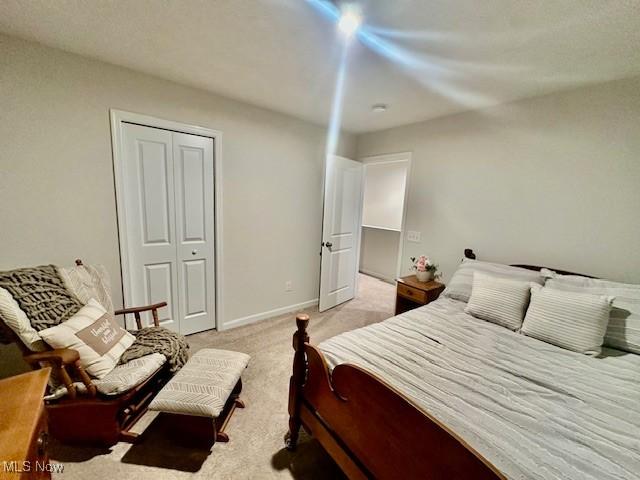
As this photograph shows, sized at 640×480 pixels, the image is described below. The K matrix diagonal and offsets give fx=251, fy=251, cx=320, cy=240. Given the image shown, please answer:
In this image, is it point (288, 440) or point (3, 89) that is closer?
point (288, 440)

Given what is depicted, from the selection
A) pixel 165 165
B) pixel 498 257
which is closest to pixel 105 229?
pixel 165 165

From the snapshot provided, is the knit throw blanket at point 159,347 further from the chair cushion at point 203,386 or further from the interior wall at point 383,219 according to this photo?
the interior wall at point 383,219

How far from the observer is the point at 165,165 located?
2236 millimetres

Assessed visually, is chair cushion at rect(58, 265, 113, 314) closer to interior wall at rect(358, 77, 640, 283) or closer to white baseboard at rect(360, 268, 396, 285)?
interior wall at rect(358, 77, 640, 283)

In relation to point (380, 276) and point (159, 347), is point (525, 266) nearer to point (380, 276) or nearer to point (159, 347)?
point (380, 276)

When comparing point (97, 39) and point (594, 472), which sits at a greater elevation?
point (97, 39)

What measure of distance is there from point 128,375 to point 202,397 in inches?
17.8

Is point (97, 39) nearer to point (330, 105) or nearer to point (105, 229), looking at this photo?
point (105, 229)

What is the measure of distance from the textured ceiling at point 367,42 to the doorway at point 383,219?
2735mm

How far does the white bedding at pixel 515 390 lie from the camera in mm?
860

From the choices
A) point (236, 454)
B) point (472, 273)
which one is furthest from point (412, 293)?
point (236, 454)

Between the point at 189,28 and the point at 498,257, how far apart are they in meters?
3.02

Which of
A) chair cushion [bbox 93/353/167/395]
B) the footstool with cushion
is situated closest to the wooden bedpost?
the footstool with cushion

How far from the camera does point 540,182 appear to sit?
2.16m
